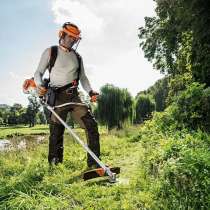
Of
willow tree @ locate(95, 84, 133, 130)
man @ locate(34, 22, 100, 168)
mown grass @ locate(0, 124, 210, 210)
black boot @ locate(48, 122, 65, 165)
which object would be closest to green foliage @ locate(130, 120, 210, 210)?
mown grass @ locate(0, 124, 210, 210)

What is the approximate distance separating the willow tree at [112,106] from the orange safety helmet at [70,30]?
145 feet

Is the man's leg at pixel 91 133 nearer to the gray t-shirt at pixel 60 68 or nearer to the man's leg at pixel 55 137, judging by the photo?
the man's leg at pixel 55 137

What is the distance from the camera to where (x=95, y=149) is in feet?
25.3

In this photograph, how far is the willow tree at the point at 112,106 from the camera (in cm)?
5269

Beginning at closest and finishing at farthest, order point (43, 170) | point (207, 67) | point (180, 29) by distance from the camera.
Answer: point (43, 170)
point (207, 67)
point (180, 29)

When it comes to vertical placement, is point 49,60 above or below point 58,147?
above

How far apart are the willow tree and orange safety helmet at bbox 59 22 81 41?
44.2 meters

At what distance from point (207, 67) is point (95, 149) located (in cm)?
1022

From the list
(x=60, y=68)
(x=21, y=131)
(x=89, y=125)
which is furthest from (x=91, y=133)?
(x=21, y=131)

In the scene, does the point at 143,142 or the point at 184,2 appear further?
the point at 184,2

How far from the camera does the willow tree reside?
5269 centimetres

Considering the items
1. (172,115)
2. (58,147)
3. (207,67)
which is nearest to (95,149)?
(58,147)

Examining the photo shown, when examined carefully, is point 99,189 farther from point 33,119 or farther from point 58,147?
point 33,119

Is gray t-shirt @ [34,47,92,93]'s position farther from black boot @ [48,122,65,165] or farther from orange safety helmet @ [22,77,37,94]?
black boot @ [48,122,65,165]
